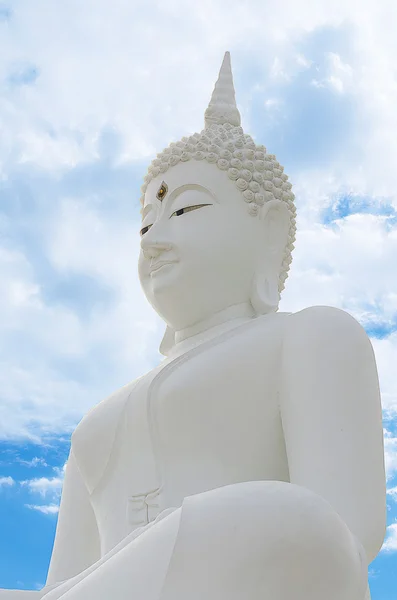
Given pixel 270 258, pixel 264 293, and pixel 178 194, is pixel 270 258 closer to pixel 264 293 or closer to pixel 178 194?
pixel 264 293

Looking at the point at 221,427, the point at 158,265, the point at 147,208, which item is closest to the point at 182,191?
the point at 147,208

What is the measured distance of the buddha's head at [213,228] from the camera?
4980 mm

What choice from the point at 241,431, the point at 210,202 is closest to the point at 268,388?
the point at 241,431

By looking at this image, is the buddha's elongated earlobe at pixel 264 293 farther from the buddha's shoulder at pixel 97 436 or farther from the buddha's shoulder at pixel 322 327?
the buddha's shoulder at pixel 97 436

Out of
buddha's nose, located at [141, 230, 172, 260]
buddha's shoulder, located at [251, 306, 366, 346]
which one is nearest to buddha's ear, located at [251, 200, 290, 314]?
buddha's shoulder, located at [251, 306, 366, 346]

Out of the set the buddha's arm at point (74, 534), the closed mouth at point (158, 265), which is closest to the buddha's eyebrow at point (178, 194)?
the closed mouth at point (158, 265)

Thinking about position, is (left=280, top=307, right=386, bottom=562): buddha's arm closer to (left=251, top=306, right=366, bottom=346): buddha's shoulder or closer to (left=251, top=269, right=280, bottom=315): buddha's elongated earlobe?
(left=251, top=306, right=366, bottom=346): buddha's shoulder

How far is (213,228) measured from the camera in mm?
4984

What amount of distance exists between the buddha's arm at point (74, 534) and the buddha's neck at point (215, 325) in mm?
927

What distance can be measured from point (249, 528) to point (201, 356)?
1635 millimetres

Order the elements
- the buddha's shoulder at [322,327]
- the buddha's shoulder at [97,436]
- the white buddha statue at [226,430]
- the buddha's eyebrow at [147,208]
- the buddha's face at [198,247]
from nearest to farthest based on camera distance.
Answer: the white buddha statue at [226,430]
the buddha's shoulder at [322,327]
the buddha's shoulder at [97,436]
the buddha's face at [198,247]
the buddha's eyebrow at [147,208]

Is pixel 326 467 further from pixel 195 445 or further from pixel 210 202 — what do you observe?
pixel 210 202

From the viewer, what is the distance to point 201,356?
186 inches

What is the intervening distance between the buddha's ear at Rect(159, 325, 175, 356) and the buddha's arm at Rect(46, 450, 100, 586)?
31.0 inches
